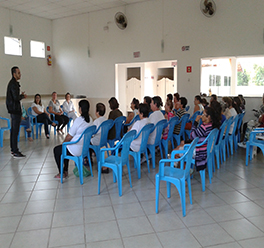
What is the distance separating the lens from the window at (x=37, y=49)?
10.6 metres

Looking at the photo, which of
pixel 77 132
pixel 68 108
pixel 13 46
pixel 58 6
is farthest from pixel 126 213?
pixel 13 46

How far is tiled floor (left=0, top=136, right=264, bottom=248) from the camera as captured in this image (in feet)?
7.89

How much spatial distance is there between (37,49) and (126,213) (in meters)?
9.45

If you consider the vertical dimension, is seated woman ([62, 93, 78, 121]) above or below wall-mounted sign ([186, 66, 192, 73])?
below

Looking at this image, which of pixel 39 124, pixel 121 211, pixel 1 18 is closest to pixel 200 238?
pixel 121 211

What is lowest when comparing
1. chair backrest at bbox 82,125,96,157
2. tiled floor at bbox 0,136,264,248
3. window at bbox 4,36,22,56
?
tiled floor at bbox 0,136,264,248

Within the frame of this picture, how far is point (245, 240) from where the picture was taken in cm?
238

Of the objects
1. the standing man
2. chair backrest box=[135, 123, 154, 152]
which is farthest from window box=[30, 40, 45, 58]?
chair backrest box=[135, 123, 154, 152]

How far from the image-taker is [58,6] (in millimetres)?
9227

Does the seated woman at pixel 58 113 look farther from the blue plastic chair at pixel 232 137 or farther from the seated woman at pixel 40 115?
the blue plastic chair at pixel 232 137

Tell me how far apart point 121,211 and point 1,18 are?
349 inches

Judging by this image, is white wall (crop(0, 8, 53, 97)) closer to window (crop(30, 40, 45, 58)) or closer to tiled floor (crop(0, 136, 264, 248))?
window (crop(30, 40, 45, 58))

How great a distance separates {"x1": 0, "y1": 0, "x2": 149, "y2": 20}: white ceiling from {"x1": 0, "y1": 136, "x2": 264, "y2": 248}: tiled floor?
6496mm

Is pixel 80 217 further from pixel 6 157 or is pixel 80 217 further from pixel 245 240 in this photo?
pixel 6 157
